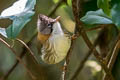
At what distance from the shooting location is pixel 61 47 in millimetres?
868

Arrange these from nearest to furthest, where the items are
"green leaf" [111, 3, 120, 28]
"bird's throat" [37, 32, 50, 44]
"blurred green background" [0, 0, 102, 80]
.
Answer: "green leaf" [111, 3, 120, 28]
"bird's throat" [37, 32, 50, 44]
"blurred green background" [0, 0, 102, 80]

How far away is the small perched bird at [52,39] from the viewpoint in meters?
0.83

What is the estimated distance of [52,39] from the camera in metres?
0.88

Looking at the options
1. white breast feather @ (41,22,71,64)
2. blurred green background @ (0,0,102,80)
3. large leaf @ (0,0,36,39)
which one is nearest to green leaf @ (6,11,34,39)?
large leaf @ (0,0,36,39)

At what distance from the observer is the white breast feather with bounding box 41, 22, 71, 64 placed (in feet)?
2.84

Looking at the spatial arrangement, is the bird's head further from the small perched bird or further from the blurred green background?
the blurred green background

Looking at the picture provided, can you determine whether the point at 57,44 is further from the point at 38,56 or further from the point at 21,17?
the point at 38,56

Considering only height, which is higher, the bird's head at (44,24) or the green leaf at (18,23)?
the green leaf at (18,23)

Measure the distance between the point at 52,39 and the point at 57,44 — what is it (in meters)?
0.02

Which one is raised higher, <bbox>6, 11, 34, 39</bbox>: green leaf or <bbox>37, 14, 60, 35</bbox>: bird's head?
<bbox>6, 11, 34, 39</bbox>: green leaf

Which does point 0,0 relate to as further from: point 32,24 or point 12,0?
point 32,24

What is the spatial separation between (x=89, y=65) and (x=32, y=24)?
441 millimetres

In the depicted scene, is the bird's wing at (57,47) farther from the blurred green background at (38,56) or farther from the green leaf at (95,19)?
the blurred green background at (38,56)

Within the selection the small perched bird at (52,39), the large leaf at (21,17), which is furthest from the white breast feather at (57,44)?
the large leaf at (21,17)
